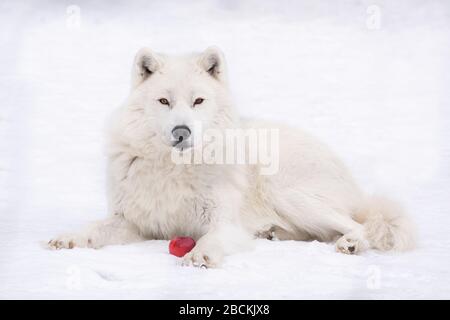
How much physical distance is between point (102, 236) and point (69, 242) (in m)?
0.29

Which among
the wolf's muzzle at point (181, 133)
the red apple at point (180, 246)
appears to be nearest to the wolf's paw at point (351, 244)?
the red apple at point (180, 246)

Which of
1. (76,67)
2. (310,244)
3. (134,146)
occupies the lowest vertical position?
(310,244)

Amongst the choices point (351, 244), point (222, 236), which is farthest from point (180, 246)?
point (351, 244)

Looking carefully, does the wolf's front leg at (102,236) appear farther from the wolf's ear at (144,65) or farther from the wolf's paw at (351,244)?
the wolf's paw at (351,244)

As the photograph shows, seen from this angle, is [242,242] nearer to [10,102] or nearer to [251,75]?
[10,102]

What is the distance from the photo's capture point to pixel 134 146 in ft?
17.0

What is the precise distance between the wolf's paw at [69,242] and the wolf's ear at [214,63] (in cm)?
162

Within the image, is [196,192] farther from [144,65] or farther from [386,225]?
[386,225]

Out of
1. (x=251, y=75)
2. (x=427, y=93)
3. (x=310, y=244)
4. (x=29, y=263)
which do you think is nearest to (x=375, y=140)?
(x=427, y=93)

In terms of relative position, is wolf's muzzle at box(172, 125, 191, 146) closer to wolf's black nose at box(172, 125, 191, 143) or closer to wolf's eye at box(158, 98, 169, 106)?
wolf's black nose at box(172, 125, 191, 143)

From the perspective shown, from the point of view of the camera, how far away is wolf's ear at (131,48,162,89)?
516 centimetres

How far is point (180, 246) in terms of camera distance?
484 centimetres

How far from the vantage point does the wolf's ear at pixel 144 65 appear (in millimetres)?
5164

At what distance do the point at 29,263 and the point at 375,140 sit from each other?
660cm
